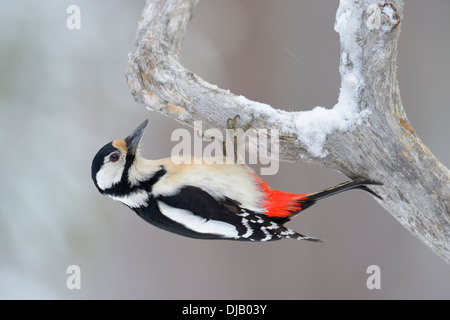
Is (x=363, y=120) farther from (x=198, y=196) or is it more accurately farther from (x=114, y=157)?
(x=114, y=157)

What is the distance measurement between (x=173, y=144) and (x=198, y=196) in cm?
118

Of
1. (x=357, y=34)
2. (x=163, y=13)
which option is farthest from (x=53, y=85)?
(x=357, y=34)

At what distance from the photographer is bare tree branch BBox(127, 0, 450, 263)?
52.4 inches

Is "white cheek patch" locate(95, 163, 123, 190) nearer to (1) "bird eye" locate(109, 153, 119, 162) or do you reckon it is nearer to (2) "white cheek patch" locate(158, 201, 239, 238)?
(1) "bird eye" locate(109, 153, 119, 162)

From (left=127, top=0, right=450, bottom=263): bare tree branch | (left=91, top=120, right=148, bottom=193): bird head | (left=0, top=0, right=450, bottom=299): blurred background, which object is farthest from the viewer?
(left=0, top=0, right=450, bottom=299): blurred background

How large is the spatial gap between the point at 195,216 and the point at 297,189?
4.28 ft

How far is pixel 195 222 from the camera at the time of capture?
1560 mm

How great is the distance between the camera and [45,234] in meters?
2.69

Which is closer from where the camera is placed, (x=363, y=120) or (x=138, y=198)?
(x=363, y=120)

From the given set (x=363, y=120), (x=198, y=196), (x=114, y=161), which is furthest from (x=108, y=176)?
(x=363, y=120)

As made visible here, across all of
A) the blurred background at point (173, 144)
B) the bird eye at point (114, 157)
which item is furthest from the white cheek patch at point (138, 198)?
the blurred background at point (173, 144)

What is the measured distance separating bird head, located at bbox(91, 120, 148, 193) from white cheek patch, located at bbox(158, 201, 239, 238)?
0.57 feet

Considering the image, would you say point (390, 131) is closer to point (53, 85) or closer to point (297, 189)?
point (297, 189)

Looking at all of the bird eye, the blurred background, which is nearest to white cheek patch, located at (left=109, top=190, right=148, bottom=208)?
the bird eye
